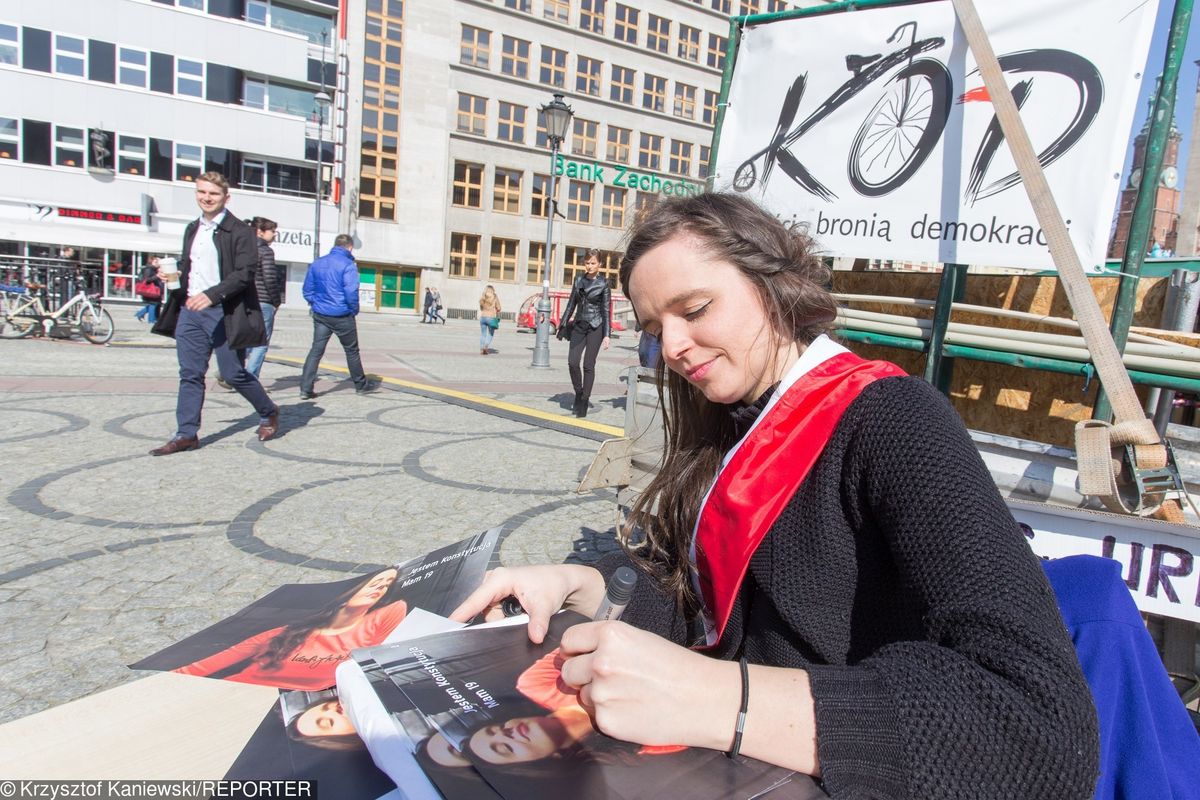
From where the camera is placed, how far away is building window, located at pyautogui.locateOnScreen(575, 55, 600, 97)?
41.8 meters

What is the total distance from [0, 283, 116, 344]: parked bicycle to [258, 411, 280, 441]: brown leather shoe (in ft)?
30.6

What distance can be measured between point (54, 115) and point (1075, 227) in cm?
3540

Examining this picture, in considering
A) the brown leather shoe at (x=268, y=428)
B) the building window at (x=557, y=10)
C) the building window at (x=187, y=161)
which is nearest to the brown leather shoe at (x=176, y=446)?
the brown leather shoe at (x=268, y=428)

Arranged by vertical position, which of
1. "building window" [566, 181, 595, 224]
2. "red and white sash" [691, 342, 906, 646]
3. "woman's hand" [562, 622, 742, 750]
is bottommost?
"woman's hand" [562, 622, 742, 750]

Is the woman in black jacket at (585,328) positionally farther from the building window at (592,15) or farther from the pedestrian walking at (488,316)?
the building window at (592,15)

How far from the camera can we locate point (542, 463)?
5.90m

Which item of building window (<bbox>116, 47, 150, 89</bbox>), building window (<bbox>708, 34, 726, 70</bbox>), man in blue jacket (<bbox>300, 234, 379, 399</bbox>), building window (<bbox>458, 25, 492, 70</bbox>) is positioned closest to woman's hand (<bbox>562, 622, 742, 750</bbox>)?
man in blue jacket (<bbox>300, 234, 379, 399</bbox>)

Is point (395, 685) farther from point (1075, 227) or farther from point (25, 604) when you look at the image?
point (25, 604)

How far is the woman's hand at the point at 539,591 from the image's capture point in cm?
123

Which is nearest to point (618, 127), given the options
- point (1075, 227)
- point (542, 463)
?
point (542, 463)

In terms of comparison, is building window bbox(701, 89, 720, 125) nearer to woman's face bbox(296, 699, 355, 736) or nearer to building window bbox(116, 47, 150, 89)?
building window bbox(116, 47, 150, 89)

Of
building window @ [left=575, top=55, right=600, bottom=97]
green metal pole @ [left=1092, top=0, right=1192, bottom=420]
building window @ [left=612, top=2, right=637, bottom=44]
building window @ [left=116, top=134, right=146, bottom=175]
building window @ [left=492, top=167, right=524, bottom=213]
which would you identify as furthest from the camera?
building window @ [left=612, top=2, right=637, bottom=44]

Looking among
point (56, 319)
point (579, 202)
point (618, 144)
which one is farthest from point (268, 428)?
point (618, 144)

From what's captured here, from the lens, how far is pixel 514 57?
40062mm
